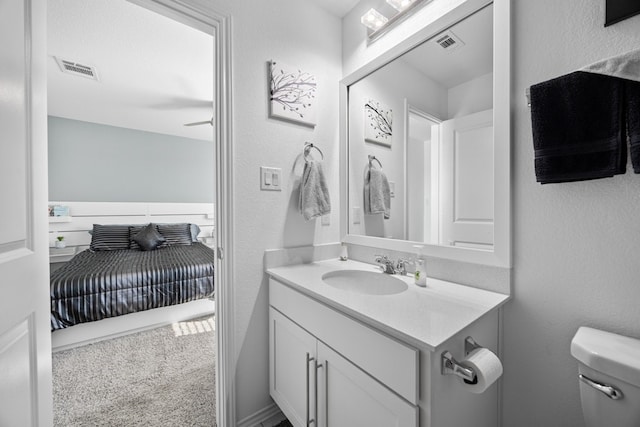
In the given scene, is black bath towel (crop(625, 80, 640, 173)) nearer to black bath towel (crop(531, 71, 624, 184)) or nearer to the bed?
black bath towel (crop(531, 71, 624, 184))

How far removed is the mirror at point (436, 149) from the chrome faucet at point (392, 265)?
0.27 feet

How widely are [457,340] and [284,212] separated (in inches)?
40.4

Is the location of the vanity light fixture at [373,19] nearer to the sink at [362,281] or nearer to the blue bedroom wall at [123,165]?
the sink at [362,281]

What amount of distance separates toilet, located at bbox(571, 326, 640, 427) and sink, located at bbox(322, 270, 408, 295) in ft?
2.20

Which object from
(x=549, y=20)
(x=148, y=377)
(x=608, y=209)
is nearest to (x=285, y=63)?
(x=549, y=20)

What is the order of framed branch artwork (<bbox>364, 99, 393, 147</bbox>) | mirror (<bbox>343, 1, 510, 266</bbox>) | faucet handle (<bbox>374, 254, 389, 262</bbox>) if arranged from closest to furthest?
mirror (<bbox>343, 1, 510, 266</bbox>) < faucet handle (<bbox>374, 254, 389, 262</bbox>) < framed branch artwork (<bbox>364, 99, 393, 147</bbox>)

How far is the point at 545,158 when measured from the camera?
84cm

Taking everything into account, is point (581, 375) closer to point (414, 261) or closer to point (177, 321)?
point (414, 261)

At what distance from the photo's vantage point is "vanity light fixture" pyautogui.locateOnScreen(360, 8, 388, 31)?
1418 millimetres

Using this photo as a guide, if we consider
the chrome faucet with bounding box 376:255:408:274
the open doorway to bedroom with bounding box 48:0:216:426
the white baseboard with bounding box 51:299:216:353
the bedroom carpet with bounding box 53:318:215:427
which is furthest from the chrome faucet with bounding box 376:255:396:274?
the white baseboard with bounding box 51:299:216:353

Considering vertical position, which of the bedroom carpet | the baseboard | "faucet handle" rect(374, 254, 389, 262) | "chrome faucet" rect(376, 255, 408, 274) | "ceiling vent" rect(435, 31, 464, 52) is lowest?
the bedroom carpet

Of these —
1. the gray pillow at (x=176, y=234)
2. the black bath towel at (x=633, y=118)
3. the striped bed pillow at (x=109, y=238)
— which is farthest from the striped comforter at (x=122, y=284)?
the black bath towel at (x=633, y=118)

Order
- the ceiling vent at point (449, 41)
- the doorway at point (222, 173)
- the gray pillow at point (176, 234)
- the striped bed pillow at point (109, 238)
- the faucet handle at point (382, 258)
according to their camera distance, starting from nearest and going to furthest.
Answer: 1. the ceiling vent at point (449, 41)
2. the doorway at point (222, 173)
3. the faucet handle at point (382, 258)
4. the striped bed pillow at point (109, 238)
5. the gray pillow at point (176, 234)

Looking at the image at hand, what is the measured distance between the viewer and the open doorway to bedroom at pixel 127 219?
5.58 feet
